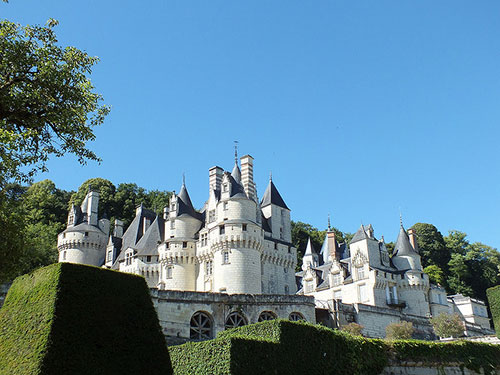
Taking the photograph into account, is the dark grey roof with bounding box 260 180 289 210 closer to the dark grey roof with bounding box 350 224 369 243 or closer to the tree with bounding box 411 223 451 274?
the dark grey roof with bounding box 350 224 369 243

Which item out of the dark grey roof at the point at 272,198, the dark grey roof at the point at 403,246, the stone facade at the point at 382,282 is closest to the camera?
the stone facade at the point at 382,282

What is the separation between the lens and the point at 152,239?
45.8m

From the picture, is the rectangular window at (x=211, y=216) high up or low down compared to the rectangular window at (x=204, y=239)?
up

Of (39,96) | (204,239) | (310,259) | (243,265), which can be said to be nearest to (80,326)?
(39,96)

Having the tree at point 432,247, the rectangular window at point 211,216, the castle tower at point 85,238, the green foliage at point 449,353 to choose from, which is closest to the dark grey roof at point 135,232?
the castle tower at point 85,238

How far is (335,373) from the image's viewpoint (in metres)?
22.9

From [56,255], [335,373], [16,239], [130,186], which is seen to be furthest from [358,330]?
[130,186]

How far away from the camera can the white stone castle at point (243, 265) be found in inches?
1275

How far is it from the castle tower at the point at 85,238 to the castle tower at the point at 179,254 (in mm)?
9692

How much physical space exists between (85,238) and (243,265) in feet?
61.3

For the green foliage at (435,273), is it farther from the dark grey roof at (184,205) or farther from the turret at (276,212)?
the dark grey roof at (184,205)

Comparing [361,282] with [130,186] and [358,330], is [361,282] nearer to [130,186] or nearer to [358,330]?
[358,330]

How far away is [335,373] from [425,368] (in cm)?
608

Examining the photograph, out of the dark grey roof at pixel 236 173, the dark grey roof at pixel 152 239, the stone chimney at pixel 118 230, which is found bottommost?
the dark grey roof at pixel 152 239
